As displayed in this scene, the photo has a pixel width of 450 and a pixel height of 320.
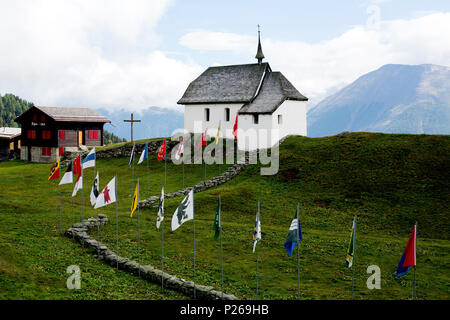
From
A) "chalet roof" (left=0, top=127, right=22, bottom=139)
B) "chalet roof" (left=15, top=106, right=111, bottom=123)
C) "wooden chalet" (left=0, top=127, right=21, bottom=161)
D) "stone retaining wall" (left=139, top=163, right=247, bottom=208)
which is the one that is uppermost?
"chalet roof" (left=15, top=106, right=111, bottom=123)

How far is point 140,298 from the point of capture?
18516 millimetres

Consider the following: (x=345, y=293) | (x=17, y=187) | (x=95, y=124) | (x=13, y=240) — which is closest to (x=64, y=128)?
(x=95, y=124)

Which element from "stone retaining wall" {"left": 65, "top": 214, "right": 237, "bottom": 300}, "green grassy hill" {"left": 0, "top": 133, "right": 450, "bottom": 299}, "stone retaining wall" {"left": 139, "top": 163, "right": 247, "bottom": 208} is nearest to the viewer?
"stone retaining wall" {"left": 65, "top": 214, "right": 237, "bottom": 300}

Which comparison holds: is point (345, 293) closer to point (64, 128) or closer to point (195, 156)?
point (195, 156)

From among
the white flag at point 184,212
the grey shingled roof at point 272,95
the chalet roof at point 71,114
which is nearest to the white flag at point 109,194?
the white flag at point 184,212

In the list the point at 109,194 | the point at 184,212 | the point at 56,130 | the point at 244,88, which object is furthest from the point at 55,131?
the point at 184,212

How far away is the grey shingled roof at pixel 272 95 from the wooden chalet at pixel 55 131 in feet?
92.1

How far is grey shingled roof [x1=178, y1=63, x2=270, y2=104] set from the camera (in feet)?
200

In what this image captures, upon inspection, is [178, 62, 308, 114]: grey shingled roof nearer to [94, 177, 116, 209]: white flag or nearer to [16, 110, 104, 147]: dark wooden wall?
[16, 110, 104, 147]: dark wooden wall

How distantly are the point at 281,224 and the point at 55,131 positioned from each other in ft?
159

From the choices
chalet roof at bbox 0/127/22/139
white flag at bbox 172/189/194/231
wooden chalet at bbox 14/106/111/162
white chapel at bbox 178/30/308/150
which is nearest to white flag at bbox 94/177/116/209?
white flag at bbox 172/189/194/231

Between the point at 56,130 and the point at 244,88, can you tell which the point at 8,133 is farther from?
the point at 244,88

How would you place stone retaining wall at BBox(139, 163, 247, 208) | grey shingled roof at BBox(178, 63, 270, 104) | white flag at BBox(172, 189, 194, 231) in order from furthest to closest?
1. grey shingled roof at BBox(178, 63, 270, 104)
2. stone retaining wall at BBox(139, 163, 247, 208)
3. white flag at BBox(172, 189, 194, 231)

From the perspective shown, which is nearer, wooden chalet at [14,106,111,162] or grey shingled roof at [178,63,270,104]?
grey shingled roof at [178,63,270,104]
